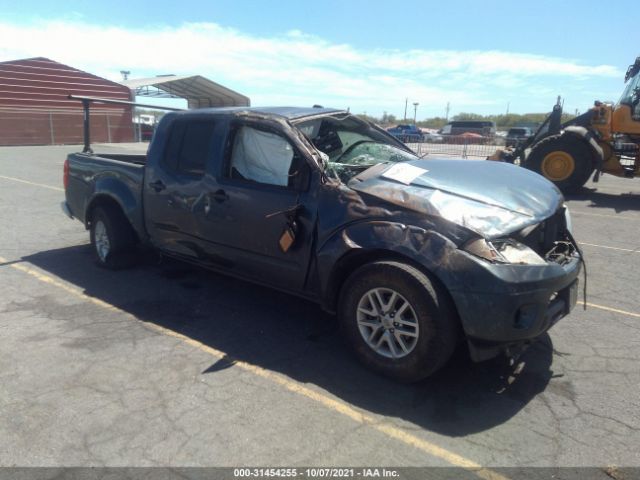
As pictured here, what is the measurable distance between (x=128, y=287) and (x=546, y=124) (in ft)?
38.0

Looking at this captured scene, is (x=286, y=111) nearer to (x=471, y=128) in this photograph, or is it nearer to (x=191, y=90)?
(x=191, y=90)

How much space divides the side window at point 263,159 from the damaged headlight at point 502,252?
146cm

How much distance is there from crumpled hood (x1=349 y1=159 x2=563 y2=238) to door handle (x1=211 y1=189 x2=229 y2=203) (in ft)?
3.90

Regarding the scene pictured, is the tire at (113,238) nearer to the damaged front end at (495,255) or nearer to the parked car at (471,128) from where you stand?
the damaged front end at (495,255)

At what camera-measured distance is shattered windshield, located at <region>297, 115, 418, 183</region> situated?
4.11 meters

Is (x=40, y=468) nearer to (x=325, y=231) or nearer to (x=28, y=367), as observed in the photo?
(x=28, y=367)

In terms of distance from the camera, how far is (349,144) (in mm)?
4609

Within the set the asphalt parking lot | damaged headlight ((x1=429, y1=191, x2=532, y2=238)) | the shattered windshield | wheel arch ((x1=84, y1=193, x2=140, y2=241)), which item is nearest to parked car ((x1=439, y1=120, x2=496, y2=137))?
the shattered windshield

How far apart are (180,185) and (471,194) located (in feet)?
8.54

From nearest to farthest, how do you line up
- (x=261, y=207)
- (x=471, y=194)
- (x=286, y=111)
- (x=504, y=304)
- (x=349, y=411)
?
1. (x=504, y=304)
2. (x=349, y=411)
3. (x=471, y=194)
4. (x=261, y=207)
5. (x=286, y=111)

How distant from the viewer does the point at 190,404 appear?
3.06 metres

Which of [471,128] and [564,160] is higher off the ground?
[471,128]

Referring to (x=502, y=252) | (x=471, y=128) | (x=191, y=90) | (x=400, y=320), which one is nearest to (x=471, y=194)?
(x=502, y=252)

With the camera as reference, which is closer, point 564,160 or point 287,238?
point 287,238
